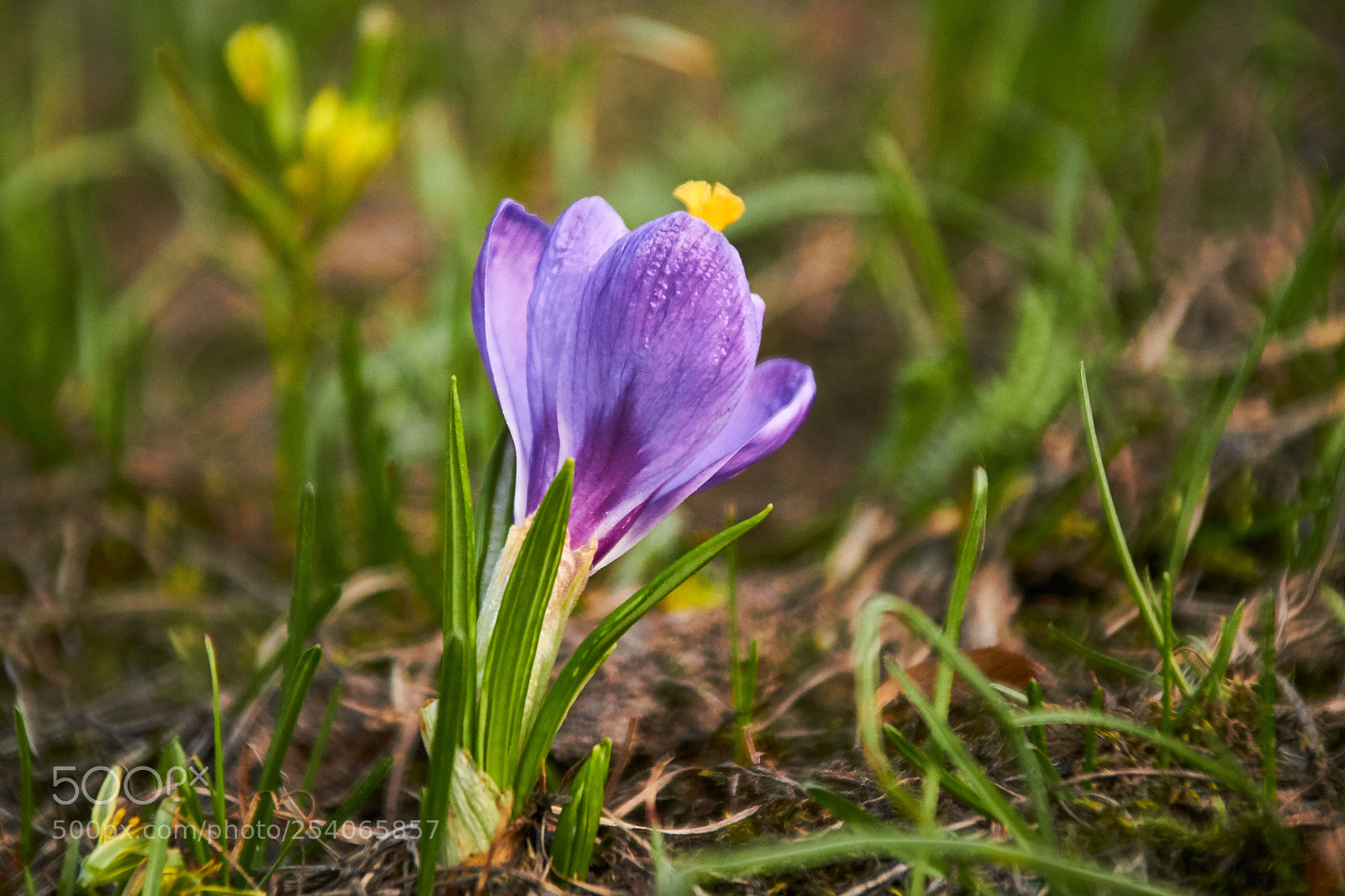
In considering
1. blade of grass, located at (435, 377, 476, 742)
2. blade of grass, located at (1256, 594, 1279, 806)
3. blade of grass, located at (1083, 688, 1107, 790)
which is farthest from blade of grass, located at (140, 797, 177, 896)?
blade of grass, located at (1256, 594, 1279, 806)

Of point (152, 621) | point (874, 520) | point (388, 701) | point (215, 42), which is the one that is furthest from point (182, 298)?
point (874, 520)

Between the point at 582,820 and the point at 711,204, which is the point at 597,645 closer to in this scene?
the point at 582,820

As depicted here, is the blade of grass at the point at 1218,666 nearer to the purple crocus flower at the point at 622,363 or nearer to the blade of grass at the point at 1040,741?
the blade of grass at the point at 1040,741

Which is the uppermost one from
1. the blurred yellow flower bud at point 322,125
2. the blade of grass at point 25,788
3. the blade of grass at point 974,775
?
the blurred yellow flower bud at point 322,125

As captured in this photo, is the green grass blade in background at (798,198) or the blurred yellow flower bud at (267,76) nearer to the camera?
the blurred yellow flower bud at (267,76)

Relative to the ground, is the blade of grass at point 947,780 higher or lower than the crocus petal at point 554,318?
lower

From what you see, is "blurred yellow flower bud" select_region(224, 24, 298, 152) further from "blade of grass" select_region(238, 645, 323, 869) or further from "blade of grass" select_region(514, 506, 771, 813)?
"blade of grass" select_region(514, 506, 771, 813)

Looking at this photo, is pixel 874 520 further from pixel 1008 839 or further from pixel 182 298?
pixel 182 298

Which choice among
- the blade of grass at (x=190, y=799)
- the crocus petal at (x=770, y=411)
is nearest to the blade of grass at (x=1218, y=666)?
the crocus petal at (x=770, y=411)

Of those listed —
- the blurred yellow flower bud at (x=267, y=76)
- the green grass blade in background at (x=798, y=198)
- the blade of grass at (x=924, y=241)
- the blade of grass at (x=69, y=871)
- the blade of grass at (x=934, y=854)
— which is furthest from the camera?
the green grass blade in background at (x=798, y=198)
